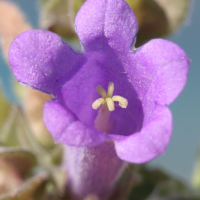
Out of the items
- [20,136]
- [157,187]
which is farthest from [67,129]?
[157,187]

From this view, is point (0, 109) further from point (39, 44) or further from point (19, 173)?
point (39, 44)

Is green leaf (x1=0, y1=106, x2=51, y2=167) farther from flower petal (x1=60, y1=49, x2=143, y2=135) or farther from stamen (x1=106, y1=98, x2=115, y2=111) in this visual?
stamen (x1=106, y1=98, x2=115, y2=111)

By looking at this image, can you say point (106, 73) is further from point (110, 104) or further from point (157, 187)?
point (157, 187)

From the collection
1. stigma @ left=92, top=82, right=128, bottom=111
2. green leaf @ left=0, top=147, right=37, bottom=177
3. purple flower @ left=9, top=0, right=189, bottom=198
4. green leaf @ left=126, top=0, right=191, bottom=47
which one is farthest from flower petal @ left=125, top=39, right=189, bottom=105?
green leaf @ left=0, top=147, right=37, bottom=177

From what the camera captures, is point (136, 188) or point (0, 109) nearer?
point (136, 188)

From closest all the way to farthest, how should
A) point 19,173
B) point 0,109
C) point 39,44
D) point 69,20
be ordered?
point 39,44 → point 19,173 → point 69,20 → point 0,109

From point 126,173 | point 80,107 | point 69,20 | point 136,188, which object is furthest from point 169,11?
point 136,188

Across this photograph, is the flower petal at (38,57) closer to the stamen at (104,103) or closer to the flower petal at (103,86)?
the flower petal at (103,86)
